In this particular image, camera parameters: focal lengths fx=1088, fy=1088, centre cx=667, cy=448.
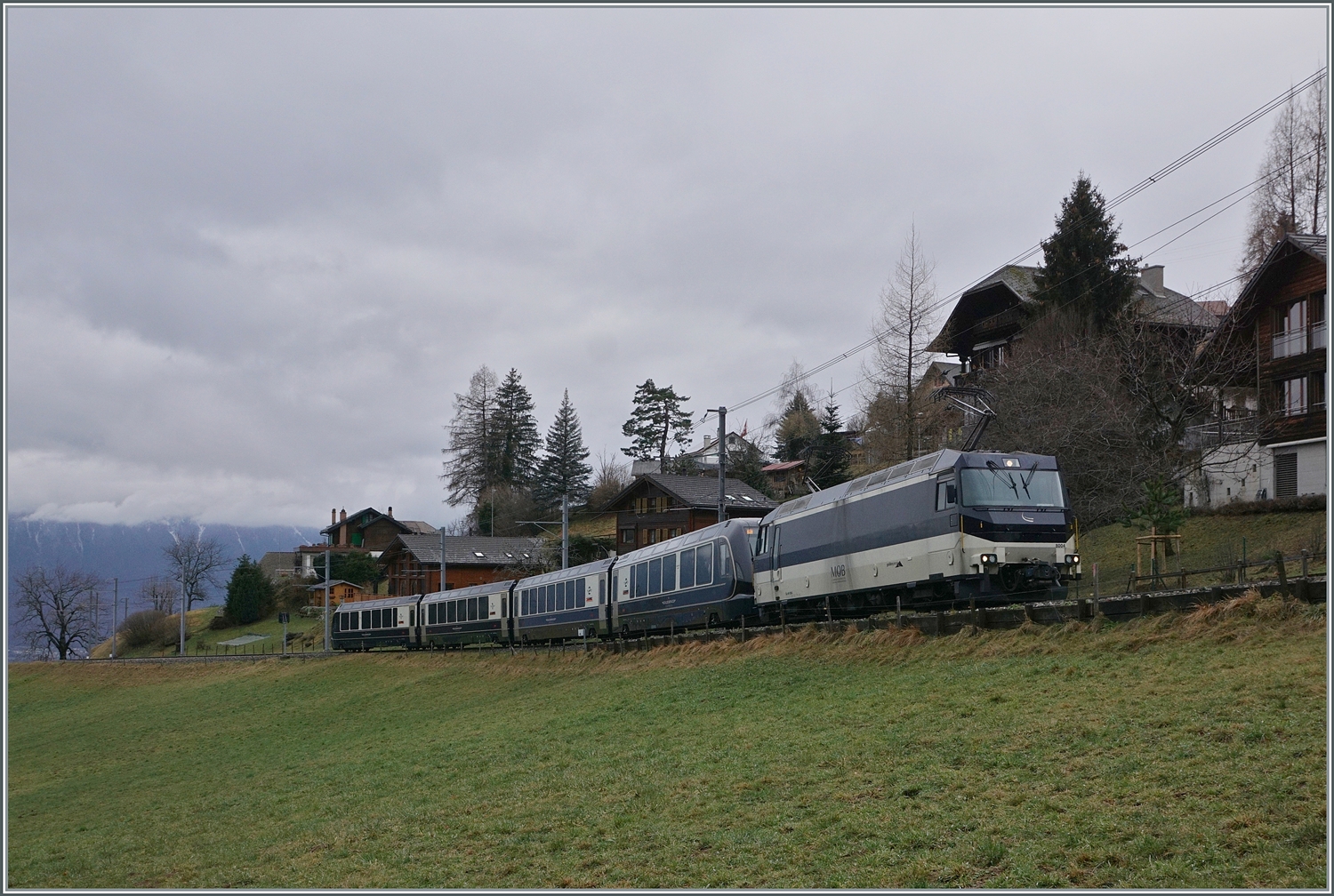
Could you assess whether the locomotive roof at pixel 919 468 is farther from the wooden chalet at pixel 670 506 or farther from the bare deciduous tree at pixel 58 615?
the bare deciduous tree at pixel 58 615

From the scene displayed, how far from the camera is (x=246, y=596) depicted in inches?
3681

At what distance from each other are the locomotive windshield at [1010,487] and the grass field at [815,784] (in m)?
3.16

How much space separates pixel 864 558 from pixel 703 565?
8446mm

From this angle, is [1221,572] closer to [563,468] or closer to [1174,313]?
[1174,313]

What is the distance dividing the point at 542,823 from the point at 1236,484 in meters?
38.7

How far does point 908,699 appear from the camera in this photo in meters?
17.1

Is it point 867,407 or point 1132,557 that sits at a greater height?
point 867,407

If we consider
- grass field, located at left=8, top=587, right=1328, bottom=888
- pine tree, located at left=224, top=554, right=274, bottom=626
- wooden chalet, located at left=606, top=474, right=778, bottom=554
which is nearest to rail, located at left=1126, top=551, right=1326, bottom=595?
grass field, located at left=8, top=587, right=1328, bottom=888

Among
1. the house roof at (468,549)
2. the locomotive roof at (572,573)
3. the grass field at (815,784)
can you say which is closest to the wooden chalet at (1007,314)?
the locomotive roof at (572,573)

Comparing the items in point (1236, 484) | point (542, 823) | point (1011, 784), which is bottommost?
point (542, 823)

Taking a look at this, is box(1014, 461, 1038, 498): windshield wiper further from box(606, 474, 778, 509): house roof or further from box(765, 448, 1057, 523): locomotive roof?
box(606, 474, 778, 509): house roof

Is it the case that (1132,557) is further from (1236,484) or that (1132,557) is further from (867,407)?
(867,407)

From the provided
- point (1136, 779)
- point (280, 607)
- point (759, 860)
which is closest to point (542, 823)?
point (759, 860)

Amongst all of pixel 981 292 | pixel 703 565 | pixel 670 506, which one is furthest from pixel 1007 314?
pixel 703 565
